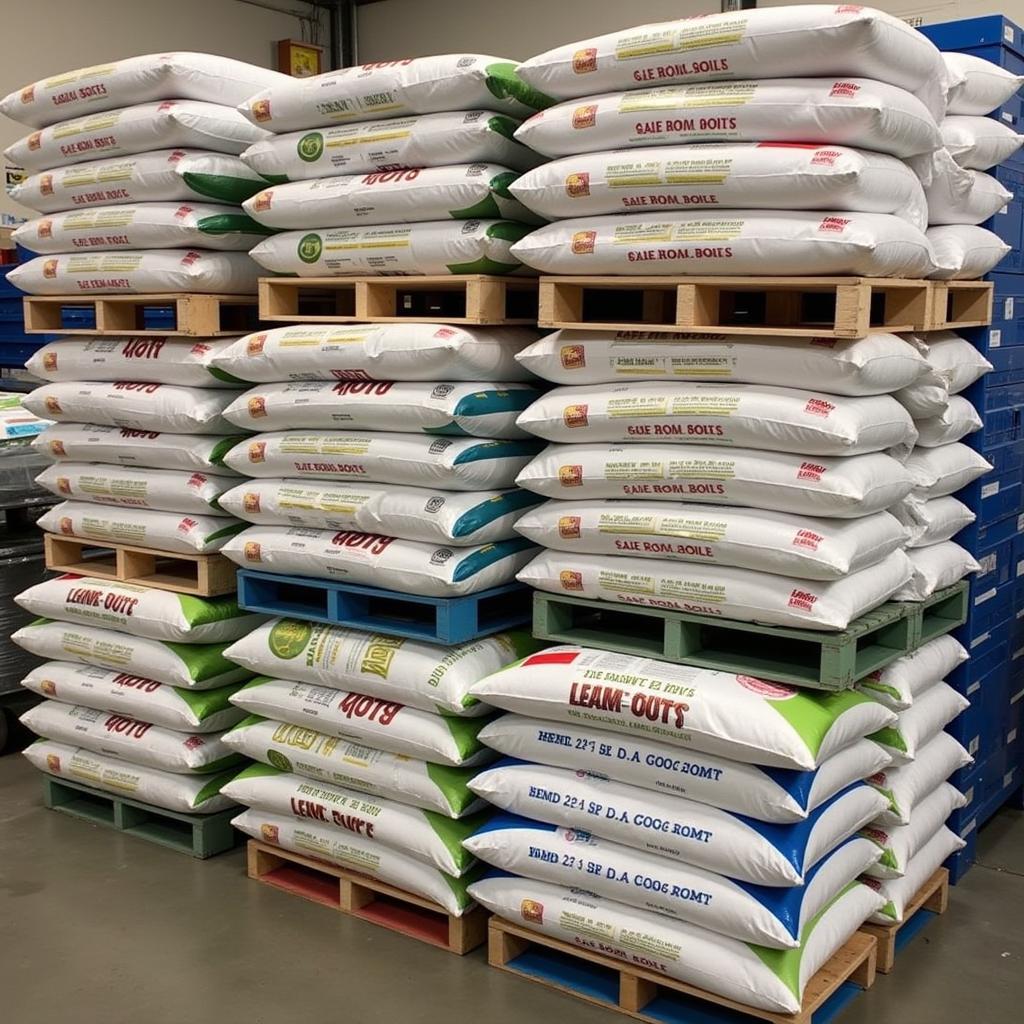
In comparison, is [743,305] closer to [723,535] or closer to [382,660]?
[723,535]

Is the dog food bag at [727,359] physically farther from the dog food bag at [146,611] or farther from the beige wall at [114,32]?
the beige wall at [114,32]

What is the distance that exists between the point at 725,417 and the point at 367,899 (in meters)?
Answer: 2.33

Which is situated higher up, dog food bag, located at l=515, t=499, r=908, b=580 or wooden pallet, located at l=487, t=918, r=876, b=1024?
dog food bag, located at l=515, t=499, r=908, b=580

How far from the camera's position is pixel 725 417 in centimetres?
365

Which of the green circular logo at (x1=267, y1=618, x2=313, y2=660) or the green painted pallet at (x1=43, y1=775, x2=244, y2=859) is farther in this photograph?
the green painted pallet at (x1=43, y1=775, x2=244, y2=859)

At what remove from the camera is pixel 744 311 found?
468 centimetres

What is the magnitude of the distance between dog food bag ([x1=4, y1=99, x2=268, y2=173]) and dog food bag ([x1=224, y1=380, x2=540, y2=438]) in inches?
42.3

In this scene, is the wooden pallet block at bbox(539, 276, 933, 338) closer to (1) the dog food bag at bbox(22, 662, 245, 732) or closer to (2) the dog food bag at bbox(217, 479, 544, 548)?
(2) the dog food bag at bbox(217, 479, 544, 548)

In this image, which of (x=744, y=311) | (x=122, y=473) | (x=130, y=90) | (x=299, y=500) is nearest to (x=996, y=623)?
(x=744, y=311)

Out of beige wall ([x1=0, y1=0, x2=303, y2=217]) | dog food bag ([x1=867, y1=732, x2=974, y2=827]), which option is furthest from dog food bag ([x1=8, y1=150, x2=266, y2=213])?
beige wall ([x1=0, y1=0, x2=303, y2=217])

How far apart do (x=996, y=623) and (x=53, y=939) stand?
395cm

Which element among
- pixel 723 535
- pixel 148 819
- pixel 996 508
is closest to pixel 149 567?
pixel 148 819

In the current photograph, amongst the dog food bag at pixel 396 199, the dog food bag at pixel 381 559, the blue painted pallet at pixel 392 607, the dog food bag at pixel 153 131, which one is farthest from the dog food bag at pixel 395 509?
the dog food bag at pixel 153 131

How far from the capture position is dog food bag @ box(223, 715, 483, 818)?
164 inches
